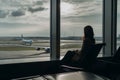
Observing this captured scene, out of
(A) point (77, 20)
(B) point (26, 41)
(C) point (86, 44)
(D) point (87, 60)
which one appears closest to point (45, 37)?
(B) point (26, 41)

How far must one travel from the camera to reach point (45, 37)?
503 centimetres

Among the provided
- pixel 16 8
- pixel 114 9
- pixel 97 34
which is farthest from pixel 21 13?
pixel 114 9

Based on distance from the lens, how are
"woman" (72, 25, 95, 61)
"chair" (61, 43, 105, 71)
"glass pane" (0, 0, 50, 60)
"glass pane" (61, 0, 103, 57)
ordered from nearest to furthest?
"chair" (61, 43, 105, 71), "woman" (72, 25, 95, 61), "glass pane" (0, 0, 50, 60), "glass pane" (61, 0, 103, 57)

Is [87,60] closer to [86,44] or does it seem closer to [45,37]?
[86,44]

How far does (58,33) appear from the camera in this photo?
501 centimetres

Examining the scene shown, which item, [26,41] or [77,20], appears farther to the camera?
[77,20]

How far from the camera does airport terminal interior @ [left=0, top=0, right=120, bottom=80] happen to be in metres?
4.36

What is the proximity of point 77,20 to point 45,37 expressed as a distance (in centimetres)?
93

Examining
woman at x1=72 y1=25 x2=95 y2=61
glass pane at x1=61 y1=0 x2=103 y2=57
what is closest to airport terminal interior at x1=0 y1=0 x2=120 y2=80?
glass pane at x1=61 y1=0 x2=103 y2=57

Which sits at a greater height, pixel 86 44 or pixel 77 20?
pixel 77 20

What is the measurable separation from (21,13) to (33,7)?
0.96 feet

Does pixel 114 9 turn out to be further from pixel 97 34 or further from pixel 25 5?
pixel 25 5

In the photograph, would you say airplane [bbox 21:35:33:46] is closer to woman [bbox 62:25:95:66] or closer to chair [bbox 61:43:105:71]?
woman [bbox 62:25:95:66]

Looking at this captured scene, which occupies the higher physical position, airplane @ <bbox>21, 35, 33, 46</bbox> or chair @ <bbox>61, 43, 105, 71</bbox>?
airplane @ <bbox>21, 35, 33, 46</bbox>
